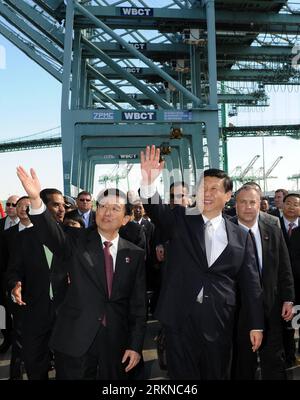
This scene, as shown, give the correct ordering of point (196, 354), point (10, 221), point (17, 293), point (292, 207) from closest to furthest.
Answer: point (196, 354) < point (17, 293) < point (292, 207) < point (10, 221)

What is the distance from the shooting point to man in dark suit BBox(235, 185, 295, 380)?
449 cm

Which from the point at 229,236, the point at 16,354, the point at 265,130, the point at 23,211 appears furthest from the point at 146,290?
the point at 265,130

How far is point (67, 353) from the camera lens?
335 cm

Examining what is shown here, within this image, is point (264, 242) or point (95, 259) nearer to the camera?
point (95, 259)

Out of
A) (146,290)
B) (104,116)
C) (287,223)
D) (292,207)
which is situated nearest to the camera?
(146,290)

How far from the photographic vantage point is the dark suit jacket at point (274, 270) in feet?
14.8

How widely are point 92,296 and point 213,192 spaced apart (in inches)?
50.6

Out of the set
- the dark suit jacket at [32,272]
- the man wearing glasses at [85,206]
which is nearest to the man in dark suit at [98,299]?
the dark suit jacket at [32,272]

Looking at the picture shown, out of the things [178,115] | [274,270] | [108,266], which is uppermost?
[178,115]

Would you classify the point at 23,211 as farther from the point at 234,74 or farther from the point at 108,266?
the point at 234,74

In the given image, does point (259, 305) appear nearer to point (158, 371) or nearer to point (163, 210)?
point (163, 210)

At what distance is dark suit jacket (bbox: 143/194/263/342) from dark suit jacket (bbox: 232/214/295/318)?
0.75 meters

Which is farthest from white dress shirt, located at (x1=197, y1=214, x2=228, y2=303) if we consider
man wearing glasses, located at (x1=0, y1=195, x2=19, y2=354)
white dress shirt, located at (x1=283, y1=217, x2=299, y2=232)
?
white dress shirt, located at (x1=283, y1=217, x2=299, y2=232)

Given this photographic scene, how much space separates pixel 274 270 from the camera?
4.54 metres
